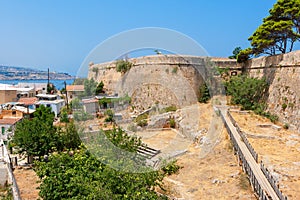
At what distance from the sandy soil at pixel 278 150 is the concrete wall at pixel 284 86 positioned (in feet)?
2.45

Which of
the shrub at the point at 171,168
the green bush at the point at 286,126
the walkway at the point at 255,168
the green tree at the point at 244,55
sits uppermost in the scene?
the green tree at the point at 244,55

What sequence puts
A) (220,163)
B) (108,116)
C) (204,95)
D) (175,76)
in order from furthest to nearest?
(175,76) < (204,95) < (108,116) < (220,163)

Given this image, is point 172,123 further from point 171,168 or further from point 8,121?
point 8,121

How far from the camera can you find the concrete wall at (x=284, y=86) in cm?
1128

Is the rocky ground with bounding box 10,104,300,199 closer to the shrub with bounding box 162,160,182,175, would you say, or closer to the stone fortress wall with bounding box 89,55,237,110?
the shrub with bounding box 162,160,182,175

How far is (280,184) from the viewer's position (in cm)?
624

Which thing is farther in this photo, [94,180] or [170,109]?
[170,109]

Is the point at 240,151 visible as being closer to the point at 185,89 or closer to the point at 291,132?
the point at 291,132

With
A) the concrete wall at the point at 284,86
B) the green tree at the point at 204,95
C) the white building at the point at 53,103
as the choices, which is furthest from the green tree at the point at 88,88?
the white building at the point at 53,103

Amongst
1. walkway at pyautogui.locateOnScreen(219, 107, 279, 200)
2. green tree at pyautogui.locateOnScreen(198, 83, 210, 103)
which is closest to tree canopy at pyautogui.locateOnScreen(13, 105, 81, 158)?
walkway at pyautogui.locateOnScreen(219, 107, 279, 200)

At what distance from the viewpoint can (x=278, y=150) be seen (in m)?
8.54

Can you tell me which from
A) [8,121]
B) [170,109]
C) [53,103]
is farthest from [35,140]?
[53,103]

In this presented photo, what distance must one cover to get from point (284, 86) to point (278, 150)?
4.95 meters

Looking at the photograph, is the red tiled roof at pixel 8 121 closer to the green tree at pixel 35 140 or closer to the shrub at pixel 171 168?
the green tree at pixel 35 140
